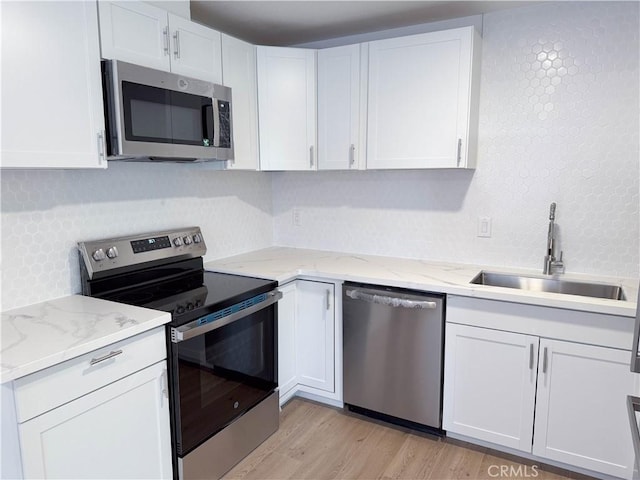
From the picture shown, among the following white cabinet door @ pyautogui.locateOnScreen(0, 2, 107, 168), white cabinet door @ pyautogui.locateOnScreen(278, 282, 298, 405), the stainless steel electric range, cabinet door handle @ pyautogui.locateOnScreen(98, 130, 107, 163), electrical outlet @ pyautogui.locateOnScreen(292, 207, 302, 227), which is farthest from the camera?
electrical outlet @ pyautogui.locateOnScreen(292, 207, 302, 227)

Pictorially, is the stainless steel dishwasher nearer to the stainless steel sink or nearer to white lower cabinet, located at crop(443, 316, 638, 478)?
white lower cabinet, located at crop(443, 316, 638, 478)

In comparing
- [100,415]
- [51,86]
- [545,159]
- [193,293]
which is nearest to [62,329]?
[100,415]

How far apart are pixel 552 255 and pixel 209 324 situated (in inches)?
73.5

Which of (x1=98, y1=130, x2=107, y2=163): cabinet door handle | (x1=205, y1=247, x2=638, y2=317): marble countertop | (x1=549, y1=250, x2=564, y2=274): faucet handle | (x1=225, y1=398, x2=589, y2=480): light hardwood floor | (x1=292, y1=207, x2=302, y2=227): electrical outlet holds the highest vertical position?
(x1=98, y1=130, x2=107, y2=163): cabinet door handle

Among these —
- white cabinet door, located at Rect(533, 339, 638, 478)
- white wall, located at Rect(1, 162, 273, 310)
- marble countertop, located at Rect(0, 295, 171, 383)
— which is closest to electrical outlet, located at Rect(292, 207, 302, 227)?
white wall, located at Rect(1, 162, 273, 310)

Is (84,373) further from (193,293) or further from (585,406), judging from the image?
(585,406)

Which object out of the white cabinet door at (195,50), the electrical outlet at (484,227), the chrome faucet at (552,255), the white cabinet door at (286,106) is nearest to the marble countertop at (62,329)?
the white cabinet door at (195,50)

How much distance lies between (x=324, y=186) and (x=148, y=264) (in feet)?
4.58

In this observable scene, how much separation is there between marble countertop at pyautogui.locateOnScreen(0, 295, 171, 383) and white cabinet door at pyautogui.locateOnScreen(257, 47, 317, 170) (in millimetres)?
1290

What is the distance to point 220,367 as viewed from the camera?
2092 millimetres

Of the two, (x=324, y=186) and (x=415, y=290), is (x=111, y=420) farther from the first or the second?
(x=324, y=186)

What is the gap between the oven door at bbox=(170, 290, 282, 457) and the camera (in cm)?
187

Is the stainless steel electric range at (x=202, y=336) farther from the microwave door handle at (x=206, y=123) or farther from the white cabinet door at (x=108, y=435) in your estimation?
the microwave door handle at (x=206, y=123)

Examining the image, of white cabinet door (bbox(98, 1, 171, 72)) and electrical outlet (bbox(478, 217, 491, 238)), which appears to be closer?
white cabinet door (bbox(98, 1, 171, 72))
